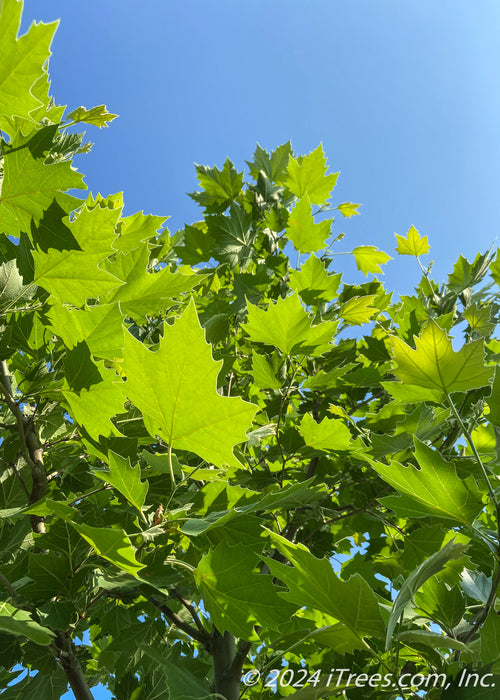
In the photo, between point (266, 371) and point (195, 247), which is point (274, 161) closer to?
point (195, 247)

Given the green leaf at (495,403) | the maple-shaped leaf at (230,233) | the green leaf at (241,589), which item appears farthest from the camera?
the maple-shaped leaf at (230,233)

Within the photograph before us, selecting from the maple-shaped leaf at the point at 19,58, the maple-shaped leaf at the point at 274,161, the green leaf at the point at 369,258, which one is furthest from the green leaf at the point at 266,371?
the maple-shaped leaf at the point at 274,161

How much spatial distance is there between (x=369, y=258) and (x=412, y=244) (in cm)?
32

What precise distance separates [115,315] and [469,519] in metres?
0.93

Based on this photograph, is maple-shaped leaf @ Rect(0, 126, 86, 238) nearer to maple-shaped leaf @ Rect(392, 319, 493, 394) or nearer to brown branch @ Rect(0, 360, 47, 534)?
brown branch @ Rect(0, 360, 47, 534)

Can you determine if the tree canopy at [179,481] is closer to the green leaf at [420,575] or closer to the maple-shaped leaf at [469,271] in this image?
the green leaf at [420,575]

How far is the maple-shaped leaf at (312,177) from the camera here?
273 cm

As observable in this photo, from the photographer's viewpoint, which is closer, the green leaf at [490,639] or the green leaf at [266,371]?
the green leaf at [490,639]

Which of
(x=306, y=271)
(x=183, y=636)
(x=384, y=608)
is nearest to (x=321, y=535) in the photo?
(x=183, y=636)

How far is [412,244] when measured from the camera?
2.81 meters

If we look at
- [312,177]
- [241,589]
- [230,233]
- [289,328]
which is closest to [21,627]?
[241,589]

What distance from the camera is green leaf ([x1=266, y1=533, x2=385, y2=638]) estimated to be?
0.87 meters

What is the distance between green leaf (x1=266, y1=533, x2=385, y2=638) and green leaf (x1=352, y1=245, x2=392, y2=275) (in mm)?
2394

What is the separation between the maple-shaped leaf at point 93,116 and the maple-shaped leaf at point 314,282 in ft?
3.10
